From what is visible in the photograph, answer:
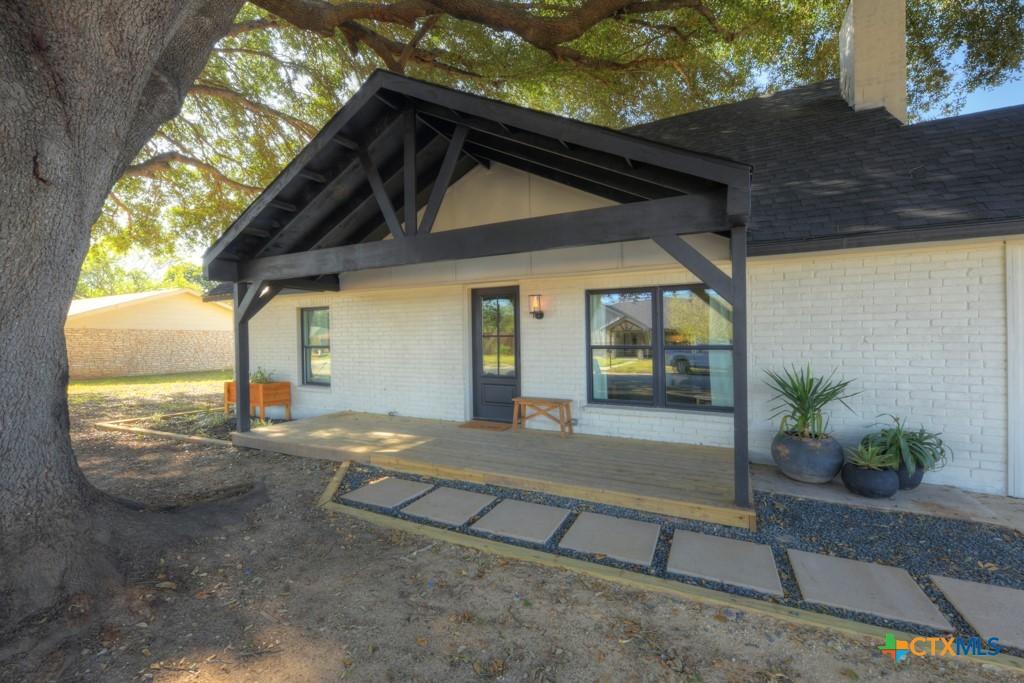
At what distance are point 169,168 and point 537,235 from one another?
30.7 ft

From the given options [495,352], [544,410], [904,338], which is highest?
[904,338]

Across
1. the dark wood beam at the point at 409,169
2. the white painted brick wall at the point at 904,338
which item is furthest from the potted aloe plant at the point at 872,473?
the dark wood beam at the point at 409,169

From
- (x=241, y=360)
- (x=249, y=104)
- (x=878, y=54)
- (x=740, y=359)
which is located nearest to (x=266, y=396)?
(x=241, y=360)

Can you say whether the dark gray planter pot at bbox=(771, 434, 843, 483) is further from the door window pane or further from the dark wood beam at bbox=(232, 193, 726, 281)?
the door window pane

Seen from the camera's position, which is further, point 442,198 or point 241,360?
point 241,360

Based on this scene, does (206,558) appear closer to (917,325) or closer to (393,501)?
(393,501)

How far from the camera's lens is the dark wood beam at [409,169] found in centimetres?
458

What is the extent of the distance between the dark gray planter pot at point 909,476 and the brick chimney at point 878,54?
4.73 metres

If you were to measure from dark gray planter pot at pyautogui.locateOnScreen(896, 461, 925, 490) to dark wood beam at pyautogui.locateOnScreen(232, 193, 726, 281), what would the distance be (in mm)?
2880

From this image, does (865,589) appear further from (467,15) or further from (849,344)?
(467,15)

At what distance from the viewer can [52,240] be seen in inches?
107

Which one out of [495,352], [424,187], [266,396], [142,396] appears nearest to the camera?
[424,187]

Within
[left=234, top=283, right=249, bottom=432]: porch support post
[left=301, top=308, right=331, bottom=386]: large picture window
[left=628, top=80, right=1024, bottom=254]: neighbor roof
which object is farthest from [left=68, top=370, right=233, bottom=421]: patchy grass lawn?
[left=628, top=80, right=1024, bottom=254]: neighbor roof

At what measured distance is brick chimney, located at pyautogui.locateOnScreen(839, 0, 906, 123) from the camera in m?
5.78
